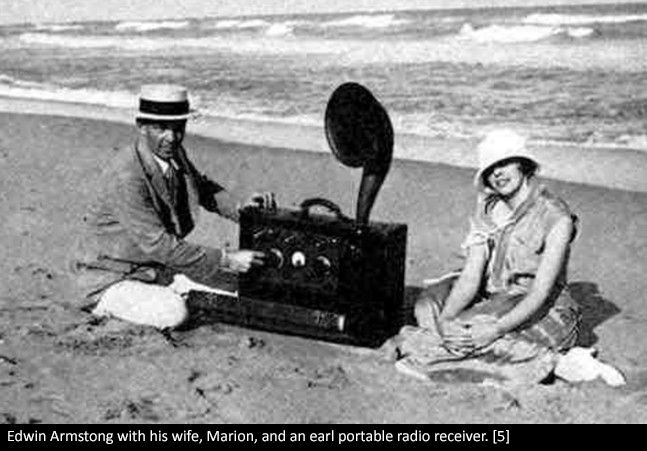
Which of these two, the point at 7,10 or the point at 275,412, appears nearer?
the point at 275,412

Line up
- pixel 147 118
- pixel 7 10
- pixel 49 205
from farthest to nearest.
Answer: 1. pixel 7 10
2. pixel 49 205
3. pixel 147 118

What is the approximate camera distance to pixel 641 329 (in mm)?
4504

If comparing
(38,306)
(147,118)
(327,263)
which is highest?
(147,118)

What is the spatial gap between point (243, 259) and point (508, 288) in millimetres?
1234

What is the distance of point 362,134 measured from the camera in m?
4.03

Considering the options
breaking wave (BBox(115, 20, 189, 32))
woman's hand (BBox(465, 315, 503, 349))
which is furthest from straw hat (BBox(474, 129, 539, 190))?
breaking wave (BBox(115, 20, 189, 32))

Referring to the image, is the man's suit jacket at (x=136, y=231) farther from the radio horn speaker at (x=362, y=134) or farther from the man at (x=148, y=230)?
the radio horn speaker at (x=362, y=134)

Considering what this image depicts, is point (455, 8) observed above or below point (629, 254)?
above

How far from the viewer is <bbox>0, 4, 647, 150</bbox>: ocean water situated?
1205cm

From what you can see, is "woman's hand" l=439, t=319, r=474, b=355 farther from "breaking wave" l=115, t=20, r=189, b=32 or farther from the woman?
"breaking wave" l=115, t=20, r=189, b=32

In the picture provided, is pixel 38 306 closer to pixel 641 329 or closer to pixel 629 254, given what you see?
pixel 641 329

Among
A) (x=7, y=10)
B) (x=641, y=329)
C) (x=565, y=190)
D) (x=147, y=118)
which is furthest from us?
(x=7, y=10)
